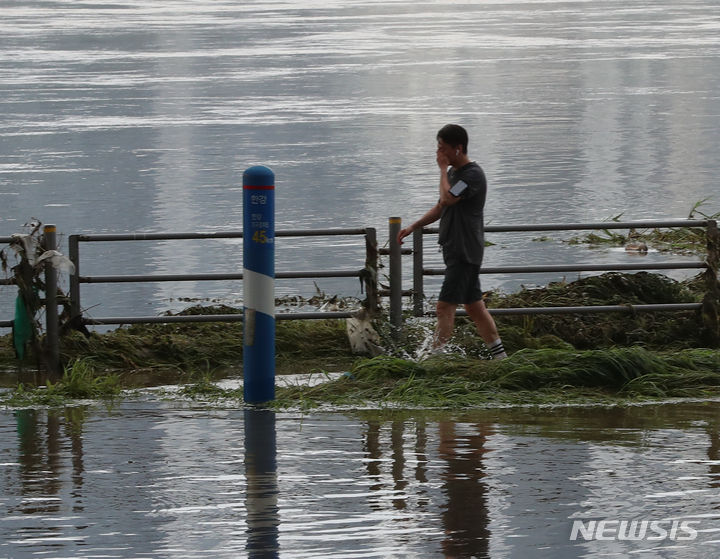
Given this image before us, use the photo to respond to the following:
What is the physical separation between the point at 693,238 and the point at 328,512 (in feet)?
35.2

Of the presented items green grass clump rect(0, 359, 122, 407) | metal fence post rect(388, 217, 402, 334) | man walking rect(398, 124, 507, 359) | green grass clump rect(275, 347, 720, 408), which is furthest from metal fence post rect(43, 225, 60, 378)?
man walking rect(398, 124, 507, 359)

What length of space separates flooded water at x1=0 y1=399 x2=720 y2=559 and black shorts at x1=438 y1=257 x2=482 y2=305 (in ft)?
4.58

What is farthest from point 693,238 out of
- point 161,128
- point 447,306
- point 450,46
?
point 450,46

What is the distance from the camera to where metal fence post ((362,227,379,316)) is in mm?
10703

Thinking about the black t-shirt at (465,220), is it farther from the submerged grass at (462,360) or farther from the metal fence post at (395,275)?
the metal fence post at (395,275)

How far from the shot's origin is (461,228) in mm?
9602

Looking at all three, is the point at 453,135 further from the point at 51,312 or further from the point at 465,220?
the point at 51,312

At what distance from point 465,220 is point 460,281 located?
0.41 metres

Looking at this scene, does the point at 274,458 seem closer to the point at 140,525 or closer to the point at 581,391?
the point at 140,525

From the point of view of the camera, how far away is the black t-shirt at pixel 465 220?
31.3 ft

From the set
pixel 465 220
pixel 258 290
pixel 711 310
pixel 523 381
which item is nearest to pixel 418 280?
pixel 465 220

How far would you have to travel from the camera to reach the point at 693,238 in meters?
16.3

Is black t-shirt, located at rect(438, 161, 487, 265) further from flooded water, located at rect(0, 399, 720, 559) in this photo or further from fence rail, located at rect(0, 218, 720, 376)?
flooded water, located at rect(0, 399, 720, 559)

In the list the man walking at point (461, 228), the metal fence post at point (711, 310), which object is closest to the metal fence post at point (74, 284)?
the man walking at point (461, 228)
